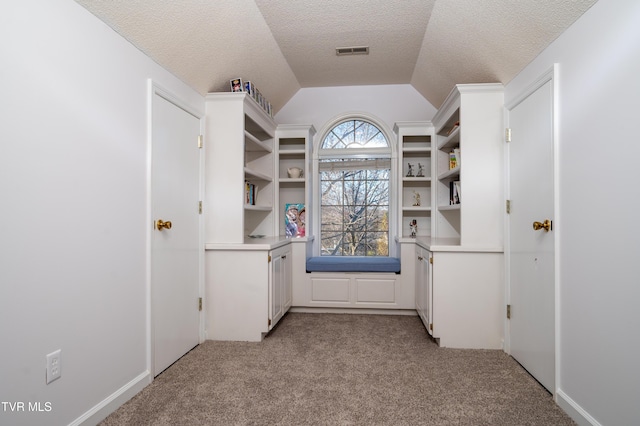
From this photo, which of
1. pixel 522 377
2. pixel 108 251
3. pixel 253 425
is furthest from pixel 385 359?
pixel 108 251

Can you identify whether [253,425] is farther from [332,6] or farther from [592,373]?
[332,6]

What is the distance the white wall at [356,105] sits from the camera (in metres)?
4.26

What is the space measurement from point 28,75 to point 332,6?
2023mm

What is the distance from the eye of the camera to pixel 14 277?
1.36 meters

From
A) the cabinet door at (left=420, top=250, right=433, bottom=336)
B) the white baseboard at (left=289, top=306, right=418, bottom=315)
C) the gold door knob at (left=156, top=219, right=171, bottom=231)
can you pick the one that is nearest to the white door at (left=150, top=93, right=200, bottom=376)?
the gold door knob at (left=156, top=219, right=171, bottom=231)

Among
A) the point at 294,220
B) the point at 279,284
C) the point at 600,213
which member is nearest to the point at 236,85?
the point at 294,220

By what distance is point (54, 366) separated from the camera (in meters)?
1.52

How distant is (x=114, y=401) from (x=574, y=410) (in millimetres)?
2412

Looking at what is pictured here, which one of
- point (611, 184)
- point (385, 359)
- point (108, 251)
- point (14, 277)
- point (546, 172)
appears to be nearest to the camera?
point (14, 277)

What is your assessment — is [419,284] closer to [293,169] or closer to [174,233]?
[293,169]

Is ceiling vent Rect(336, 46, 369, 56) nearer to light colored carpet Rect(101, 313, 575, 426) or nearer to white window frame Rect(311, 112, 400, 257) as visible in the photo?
white window frame Rect(311, 112, 400, 257)

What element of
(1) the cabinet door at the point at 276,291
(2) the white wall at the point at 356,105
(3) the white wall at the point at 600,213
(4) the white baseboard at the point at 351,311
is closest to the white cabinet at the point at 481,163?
(3) the white wall at the point at 600,213

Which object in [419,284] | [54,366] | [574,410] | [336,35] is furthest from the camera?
[419,284]

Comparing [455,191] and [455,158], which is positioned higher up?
[455,158]
